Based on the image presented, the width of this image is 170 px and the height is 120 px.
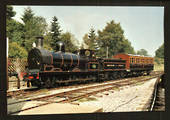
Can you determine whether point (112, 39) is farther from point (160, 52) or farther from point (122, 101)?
point (122, 101)

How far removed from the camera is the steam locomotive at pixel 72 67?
8.16m

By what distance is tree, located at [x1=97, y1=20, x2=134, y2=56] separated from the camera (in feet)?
20.9

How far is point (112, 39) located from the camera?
657cm

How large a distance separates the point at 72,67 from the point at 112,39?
449cm

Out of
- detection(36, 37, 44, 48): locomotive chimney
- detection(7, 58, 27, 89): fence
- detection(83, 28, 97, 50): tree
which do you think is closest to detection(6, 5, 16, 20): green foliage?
detection(36, 37, 44, 48): locomotive chimney

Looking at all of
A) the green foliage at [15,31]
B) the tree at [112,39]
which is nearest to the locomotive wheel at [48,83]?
the tree at [112,39]

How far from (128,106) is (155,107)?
91 centimetres

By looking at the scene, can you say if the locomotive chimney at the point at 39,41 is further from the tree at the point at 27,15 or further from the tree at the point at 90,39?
the tree at the point at 90,39

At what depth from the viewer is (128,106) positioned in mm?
6004

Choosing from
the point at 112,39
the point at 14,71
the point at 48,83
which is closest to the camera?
the point at 14,71

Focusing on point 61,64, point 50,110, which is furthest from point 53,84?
point 50,110

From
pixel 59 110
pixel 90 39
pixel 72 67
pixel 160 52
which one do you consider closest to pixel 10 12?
pixel 90 39

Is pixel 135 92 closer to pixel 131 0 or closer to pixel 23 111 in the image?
pixel 131 0

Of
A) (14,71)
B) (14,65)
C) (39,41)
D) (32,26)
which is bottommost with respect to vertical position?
(14,71)
